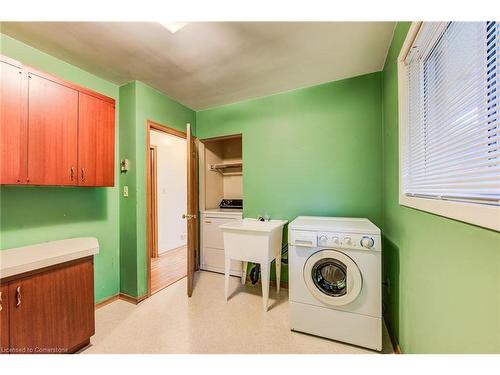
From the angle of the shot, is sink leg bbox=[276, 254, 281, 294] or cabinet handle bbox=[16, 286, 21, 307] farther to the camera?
sink leg bbox=[276, 254, 281, 294]

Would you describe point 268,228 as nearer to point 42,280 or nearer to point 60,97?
point 42,280

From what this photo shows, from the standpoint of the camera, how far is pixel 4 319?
1062 millimetres

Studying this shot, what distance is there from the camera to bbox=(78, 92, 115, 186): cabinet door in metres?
1.65

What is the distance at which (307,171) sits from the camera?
2.27 m

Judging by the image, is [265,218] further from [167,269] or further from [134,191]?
[167,269]

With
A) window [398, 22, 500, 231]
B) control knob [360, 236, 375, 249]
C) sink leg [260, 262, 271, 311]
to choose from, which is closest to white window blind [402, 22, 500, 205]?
window [398, 22, 500, 231]

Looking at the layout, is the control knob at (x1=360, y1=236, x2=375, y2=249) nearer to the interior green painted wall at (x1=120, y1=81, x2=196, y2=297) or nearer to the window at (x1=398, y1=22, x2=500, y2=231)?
the window at (x1=398, y1=22, x2=500, y2=231)

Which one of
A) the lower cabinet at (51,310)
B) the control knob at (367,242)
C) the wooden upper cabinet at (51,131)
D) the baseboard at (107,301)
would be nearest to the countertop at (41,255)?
the lower cabinet at (51,310)

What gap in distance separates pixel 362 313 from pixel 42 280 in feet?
7.23

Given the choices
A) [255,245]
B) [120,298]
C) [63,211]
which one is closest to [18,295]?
[63,211]

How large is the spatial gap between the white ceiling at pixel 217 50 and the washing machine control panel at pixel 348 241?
61.7 inches

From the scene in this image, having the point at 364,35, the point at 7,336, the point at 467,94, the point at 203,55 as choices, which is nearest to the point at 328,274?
the point at 467,94

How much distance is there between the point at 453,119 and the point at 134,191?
2.52 m

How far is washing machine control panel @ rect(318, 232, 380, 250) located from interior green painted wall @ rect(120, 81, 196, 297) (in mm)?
1890
